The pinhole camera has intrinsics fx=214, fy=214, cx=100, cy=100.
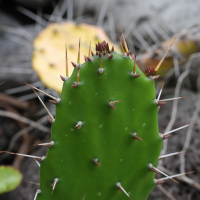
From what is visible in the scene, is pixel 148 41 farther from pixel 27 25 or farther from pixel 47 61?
pixel 27 25

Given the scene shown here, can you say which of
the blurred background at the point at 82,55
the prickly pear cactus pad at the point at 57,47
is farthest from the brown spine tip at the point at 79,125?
the prickly pear cactus pad at the point at 57,47

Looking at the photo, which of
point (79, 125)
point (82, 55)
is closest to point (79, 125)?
point (79, 125)

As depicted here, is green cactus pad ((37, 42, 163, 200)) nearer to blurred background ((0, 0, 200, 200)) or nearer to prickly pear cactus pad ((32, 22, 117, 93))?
blurred background ((0, 0, 200, 200))

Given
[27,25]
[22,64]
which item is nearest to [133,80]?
[22,64]

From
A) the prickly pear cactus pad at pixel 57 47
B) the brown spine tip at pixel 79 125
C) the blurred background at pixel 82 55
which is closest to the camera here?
the brown spine tip at pixel 79 125

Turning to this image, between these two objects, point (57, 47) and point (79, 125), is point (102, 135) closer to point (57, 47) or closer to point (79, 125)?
point (79, 125)

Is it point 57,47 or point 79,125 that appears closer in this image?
point 79,125

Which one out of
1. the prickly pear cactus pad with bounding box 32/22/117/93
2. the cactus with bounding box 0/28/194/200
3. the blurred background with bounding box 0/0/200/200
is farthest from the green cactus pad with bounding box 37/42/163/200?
the prickly pear cactus pad with bounding box 32/22/117/93

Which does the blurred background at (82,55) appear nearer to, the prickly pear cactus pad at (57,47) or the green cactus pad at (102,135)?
the prickly pear cactus pad at (57,47)
